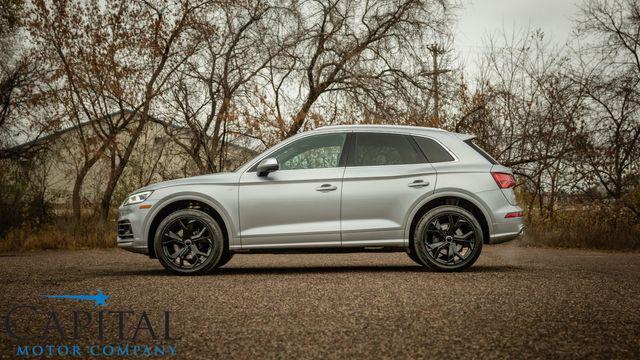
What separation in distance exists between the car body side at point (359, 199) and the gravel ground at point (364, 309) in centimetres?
44

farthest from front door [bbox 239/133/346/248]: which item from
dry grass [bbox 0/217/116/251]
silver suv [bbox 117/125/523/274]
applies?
dry grass [bbox 0/217/116/251]

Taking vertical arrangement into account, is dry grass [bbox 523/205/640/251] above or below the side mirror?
below

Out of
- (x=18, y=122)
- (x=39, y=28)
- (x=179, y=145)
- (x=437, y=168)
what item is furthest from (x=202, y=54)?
(x=437, y=168)

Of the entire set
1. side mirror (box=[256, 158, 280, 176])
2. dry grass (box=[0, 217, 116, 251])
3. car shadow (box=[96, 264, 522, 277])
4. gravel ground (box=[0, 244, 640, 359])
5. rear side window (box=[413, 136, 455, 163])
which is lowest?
gravel ground (box=[0, 244, 640, 359])

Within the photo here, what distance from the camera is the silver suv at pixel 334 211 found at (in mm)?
→ 8047

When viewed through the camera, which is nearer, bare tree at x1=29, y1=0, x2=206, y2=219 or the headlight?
the headlight

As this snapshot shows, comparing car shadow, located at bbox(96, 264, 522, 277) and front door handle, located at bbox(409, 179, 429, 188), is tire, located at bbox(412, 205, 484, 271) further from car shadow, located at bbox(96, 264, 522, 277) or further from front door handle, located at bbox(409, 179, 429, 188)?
front door handle, located at bbox(409, 179, 429, 188)

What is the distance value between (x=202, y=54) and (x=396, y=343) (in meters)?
15.6

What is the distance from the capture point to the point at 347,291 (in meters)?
6.66

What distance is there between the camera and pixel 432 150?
836cm

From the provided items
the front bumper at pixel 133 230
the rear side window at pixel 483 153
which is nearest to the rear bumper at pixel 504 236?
the rear side window at pixel 483 153

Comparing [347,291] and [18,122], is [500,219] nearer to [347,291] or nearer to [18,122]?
[347,291]

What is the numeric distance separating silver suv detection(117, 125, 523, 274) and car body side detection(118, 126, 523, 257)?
12 millimetres

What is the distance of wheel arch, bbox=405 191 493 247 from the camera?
8102 millimetres
